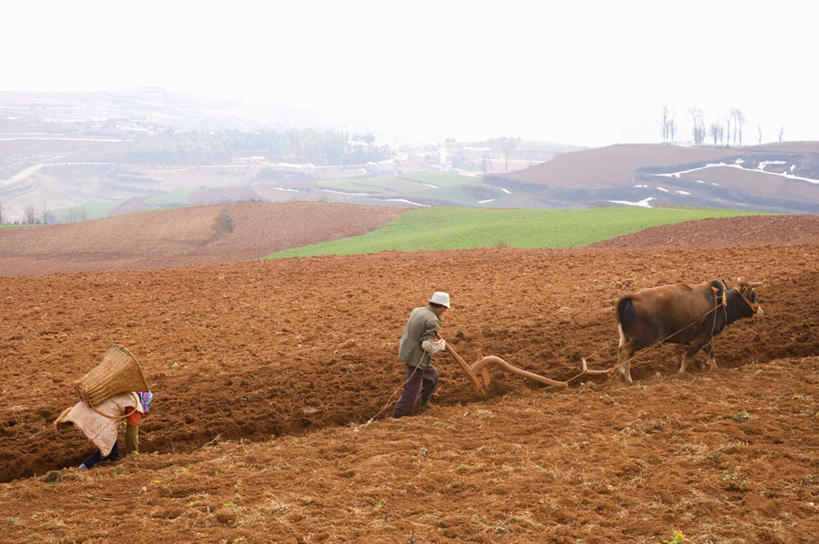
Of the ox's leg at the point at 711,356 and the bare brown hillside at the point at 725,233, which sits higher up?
the bare brown hillside at the point at 725,233

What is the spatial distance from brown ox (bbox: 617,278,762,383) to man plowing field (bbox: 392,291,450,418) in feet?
10.5

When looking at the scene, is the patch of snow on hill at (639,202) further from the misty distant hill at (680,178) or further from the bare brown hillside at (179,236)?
the bare brown hillside at (179,236)

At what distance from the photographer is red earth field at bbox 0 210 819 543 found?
711 centimetres

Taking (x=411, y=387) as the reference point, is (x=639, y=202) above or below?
above

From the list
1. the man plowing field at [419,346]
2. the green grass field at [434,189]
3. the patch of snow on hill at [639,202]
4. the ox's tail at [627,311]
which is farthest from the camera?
the green grass field at [434,189]

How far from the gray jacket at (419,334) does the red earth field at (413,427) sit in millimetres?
930

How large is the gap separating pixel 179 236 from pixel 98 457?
4976cm

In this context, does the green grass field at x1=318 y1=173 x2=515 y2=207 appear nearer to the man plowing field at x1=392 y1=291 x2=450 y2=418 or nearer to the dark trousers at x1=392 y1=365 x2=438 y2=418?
the dark trousers at x1=392 y1=365 x2=438 y2=418

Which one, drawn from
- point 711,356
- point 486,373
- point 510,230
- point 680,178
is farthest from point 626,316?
point 680,178

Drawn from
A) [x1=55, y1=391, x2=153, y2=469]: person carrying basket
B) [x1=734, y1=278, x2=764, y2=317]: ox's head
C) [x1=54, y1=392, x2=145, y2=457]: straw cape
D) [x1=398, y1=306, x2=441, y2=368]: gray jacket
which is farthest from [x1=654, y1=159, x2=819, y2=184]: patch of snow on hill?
[x1=54, y1=392, x2=145, y2=457]: straw cape

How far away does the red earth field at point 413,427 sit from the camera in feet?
23.3

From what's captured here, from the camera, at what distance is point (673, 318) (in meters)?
11.9

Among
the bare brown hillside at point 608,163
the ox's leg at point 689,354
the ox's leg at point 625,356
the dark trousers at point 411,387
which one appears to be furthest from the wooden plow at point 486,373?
the bare brown hillside at point 608,163

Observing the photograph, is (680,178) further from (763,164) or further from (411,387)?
(411,387)
